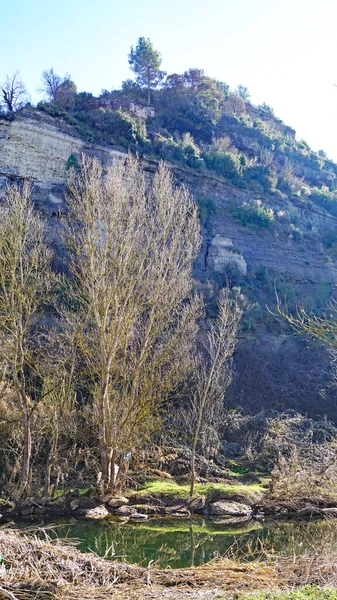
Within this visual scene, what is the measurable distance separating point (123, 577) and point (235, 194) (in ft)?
112

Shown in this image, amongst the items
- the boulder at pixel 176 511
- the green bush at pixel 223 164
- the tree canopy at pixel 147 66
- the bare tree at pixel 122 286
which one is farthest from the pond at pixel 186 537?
the tree canopy at pixel 147 66

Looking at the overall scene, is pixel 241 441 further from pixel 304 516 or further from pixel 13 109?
pixel 13 109

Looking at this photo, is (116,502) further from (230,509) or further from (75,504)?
(230,509)

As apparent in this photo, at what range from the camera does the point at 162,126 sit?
43.5m

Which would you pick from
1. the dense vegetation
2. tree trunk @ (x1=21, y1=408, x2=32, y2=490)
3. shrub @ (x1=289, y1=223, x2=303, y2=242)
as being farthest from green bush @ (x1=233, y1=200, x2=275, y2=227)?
tree trunk @ (x1=21, y1=408, x2=32, y2=490)

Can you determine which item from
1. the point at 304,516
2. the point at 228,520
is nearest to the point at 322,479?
the point at 304,516

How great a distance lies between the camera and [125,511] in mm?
13844

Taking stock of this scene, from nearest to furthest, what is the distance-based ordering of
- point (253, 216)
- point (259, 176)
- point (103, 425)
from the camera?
1. point (103, 425)
2. point (253, 216)
3. point (259, 176)

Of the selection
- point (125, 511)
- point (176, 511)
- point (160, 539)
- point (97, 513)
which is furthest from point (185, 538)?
point (97, 513)

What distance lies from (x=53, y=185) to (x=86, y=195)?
1833 centimetres

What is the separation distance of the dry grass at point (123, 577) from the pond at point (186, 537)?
6.78 feet

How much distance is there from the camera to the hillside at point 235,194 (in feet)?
93.2

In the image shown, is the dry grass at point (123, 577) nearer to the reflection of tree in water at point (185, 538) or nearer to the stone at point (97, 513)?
the reflection of tree in water at point (185, 538)

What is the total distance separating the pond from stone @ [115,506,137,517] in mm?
535
